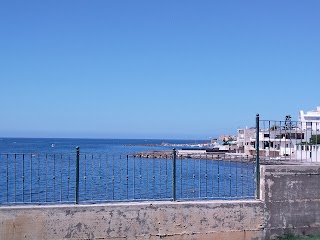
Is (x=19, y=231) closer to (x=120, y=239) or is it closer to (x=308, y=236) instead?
(x=120, y=239)

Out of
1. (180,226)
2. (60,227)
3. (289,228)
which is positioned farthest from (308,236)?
(60,227)

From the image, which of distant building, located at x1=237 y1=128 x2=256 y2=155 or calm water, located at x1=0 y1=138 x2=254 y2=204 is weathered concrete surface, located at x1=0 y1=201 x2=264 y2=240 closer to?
calm water, located at x1=0 y1=138 x2=254 y2=204

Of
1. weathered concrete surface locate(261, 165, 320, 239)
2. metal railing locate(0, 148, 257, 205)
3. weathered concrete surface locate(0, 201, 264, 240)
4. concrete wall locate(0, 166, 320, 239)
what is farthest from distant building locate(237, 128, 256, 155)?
weathered concrete surface locate(0, 201, 264, 240)

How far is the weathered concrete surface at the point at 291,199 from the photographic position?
9891 millimetres

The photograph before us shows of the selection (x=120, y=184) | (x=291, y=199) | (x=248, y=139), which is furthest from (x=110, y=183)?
(x=291, y=199)

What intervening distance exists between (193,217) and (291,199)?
227cm

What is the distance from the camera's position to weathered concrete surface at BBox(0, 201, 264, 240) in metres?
8.52

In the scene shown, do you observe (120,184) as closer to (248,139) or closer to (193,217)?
(193,217)

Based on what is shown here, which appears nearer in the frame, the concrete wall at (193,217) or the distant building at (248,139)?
the concrete wall at (193,217)

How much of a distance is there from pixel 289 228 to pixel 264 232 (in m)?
0.58

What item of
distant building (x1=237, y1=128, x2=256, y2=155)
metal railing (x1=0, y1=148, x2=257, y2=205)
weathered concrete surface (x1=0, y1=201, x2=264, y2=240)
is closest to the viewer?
weathered concrete surface (x1=0, y1=201, x2=264, y2=240)

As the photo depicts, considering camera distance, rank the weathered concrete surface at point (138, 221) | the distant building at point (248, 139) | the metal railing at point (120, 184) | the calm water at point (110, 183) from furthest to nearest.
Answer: the distant building at point (248, 139)
the calm water at point (110, 183)
the metal railing at point (120, 184)
the weathered concrete surface at point (138, 221)

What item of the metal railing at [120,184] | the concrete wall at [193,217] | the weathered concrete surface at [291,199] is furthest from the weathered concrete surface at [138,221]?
the metal railing at [120,184]

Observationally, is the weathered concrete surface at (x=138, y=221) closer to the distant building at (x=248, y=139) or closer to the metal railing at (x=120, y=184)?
the metal railing at (x=120, y=184)
